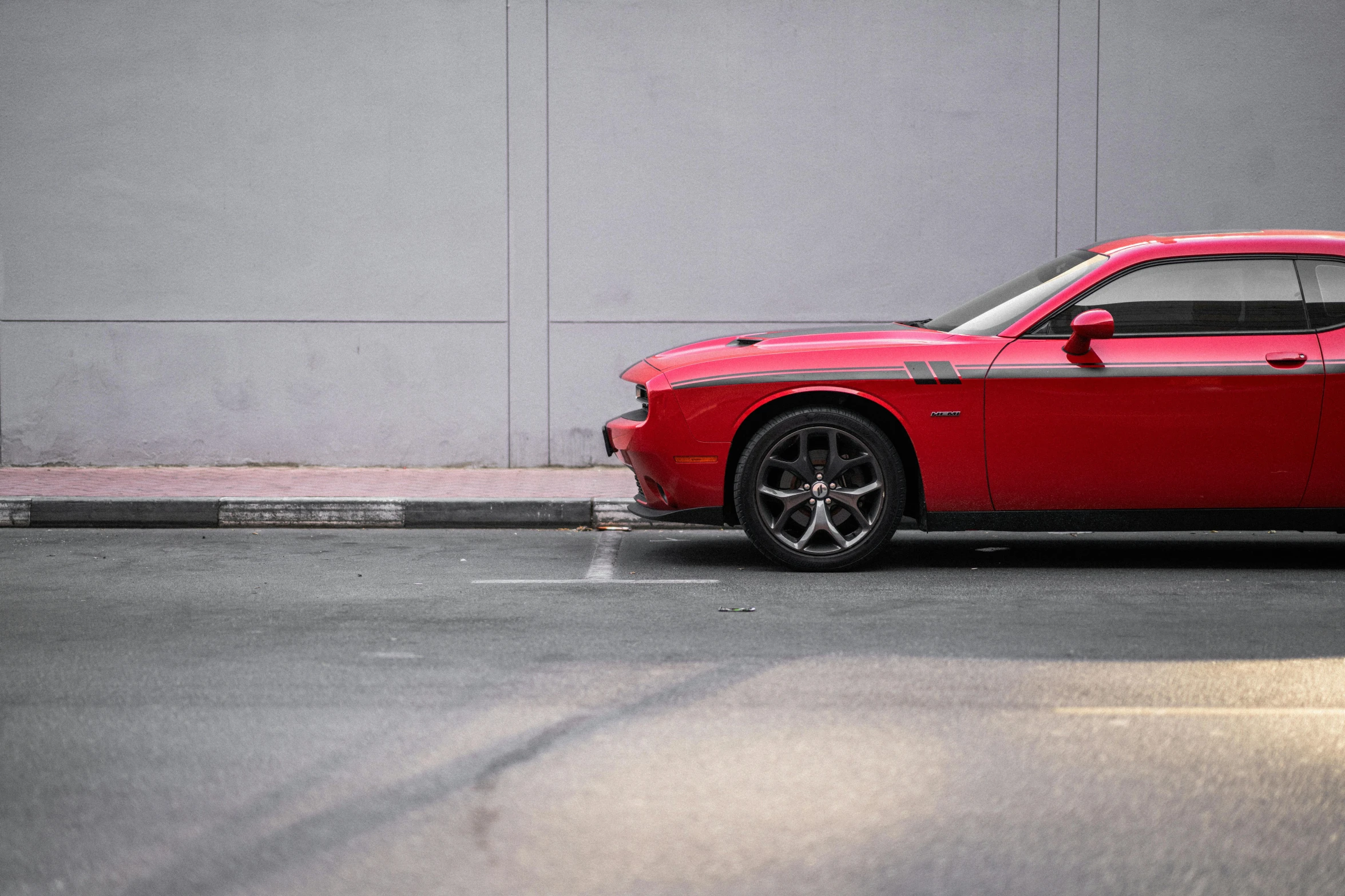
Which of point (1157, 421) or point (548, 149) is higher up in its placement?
point (548, 149)

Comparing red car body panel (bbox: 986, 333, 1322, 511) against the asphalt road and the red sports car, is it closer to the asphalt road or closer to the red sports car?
the red sports car

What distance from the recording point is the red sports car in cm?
680

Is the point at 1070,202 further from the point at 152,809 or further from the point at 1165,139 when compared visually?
the point at 152,809

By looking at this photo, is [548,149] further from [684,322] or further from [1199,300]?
[1199,300]

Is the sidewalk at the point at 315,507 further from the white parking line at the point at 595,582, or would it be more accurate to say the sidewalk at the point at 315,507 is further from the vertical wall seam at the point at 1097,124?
the vertical wall seam at the point at 1097,124

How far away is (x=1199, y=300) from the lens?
7.01m

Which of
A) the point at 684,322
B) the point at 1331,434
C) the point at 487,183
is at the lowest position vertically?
the point at 1331,434

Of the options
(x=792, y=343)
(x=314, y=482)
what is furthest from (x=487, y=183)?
(x=792, y=343)

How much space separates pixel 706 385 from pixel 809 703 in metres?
2.83

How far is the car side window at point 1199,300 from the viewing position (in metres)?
6.97

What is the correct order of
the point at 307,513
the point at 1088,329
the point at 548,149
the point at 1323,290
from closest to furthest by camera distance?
the point at 1088,329 < the point at 1323,290 < the point at 307,513 < the point at 548,149

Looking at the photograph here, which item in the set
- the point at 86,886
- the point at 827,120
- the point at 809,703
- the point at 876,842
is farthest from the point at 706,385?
the point at 827,120

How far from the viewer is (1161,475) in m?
6.84

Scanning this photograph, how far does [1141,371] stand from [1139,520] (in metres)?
0.71
